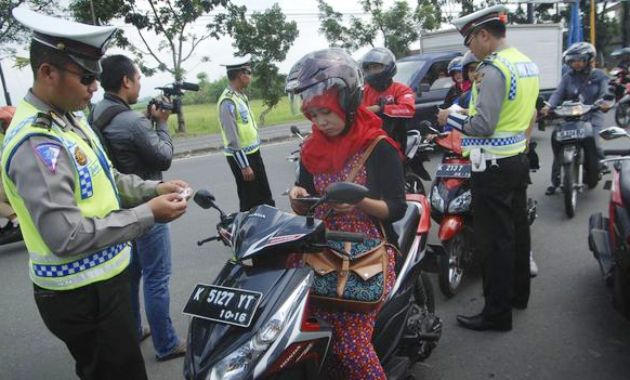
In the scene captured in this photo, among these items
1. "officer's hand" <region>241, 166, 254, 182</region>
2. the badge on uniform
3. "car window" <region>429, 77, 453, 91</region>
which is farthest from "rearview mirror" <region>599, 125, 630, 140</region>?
"car window" <region>429, 77, 453, 91</region>

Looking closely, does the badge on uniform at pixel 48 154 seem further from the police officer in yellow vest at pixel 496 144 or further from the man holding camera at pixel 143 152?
the police officer in yellow vest at pixel 496 144

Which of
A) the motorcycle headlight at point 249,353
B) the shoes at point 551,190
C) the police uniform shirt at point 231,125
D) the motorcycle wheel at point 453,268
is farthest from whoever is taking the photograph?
the shoes at point 551,190

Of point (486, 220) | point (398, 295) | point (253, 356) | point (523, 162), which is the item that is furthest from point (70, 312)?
point (523, 162)

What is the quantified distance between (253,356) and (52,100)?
3.85 ft

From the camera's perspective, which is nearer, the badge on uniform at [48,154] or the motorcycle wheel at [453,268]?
the badge on uniform at [48,154]

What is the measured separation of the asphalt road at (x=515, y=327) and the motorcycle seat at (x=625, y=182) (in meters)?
0.90

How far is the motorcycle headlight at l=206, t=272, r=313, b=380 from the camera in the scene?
60.4 inches

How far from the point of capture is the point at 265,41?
20.0 meters

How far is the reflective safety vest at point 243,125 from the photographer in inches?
184

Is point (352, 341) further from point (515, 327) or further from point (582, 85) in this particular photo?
point (582, 85)

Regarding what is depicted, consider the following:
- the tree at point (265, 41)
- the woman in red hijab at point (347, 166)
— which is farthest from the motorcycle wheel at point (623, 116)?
the tree at point (265, 41)

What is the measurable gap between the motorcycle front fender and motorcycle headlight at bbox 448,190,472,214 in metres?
0.05

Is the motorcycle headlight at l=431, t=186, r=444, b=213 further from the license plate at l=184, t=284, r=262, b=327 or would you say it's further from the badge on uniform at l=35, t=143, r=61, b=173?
the badge on uniform at l=35, t=143, r=61, b=173

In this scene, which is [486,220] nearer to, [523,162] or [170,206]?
[523,162]
